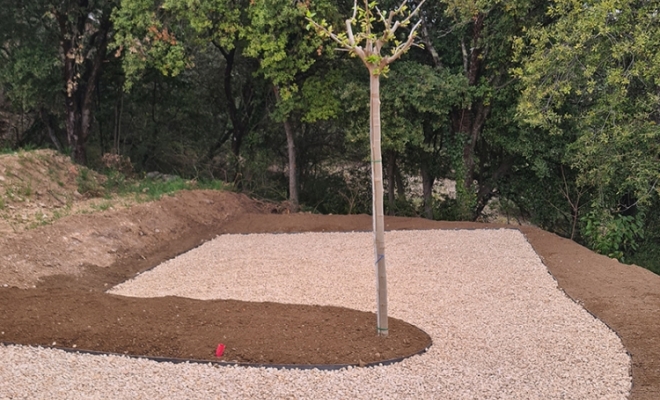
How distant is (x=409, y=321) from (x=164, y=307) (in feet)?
7.57

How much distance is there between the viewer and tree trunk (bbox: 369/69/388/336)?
14.7 feet

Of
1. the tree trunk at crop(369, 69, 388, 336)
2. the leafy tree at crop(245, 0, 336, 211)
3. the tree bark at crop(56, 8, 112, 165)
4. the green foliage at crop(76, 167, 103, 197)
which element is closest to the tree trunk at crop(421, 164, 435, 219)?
the leafy tree at crop(245, 0, 336, 211)

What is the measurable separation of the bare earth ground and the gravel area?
18 cm

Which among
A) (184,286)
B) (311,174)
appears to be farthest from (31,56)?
(184,286)

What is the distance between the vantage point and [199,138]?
58.0ft

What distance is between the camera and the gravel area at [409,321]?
3.89 meters

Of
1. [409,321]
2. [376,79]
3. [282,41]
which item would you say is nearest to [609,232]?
[409,321]

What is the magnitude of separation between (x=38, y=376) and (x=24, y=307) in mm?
1271

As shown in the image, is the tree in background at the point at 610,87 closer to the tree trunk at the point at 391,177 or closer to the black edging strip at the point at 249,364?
the tree trunk at the point at 391,177

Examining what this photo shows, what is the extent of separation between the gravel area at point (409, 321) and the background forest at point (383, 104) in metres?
2.60

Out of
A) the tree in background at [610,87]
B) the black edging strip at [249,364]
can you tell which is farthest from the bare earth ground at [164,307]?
the tree in background at [610,87]

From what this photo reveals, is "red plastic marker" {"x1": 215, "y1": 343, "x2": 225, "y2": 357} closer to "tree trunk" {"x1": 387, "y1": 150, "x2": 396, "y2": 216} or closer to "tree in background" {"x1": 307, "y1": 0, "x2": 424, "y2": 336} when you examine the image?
"tree in background" {"x1": 307, "y1": 0, "x2": 424, "y2": 336}

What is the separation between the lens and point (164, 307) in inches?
203

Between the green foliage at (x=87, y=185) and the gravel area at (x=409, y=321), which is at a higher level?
the green foliage at (x=87, y=185)
